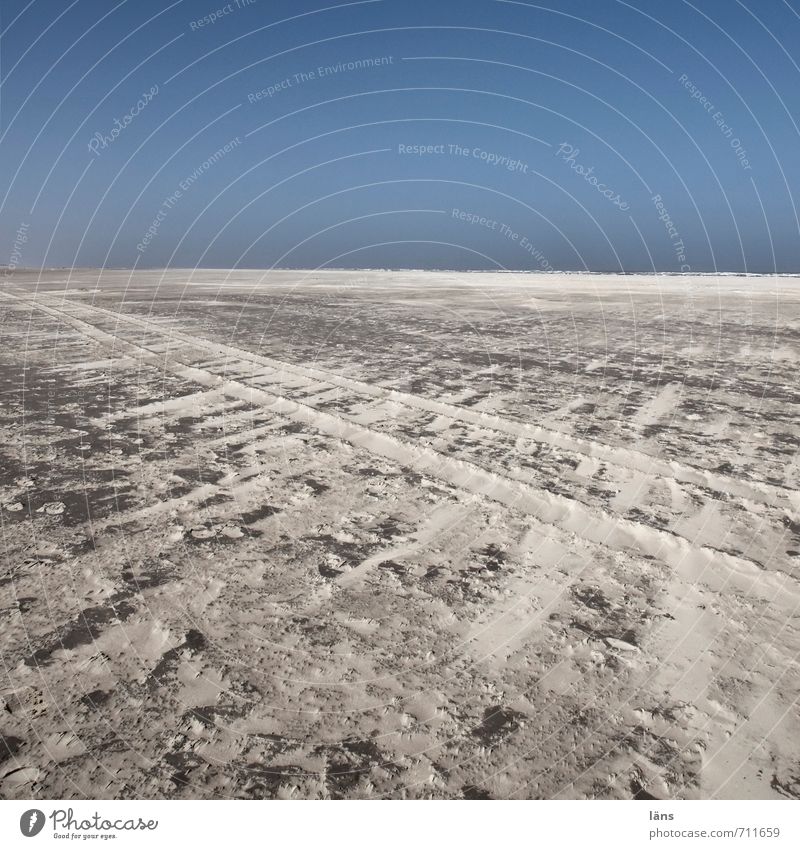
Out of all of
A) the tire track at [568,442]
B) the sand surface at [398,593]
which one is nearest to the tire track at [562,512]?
the sand surface at [398,593]

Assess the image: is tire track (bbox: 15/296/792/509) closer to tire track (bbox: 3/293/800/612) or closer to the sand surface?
the sand surface

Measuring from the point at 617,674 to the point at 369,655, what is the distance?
52.5 inches

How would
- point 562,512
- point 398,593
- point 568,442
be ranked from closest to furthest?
1. point 398,593
2. point 562,512
3. point 568,442

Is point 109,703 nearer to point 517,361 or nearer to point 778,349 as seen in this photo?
point 517,361

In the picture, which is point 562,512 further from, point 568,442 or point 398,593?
point 398,593

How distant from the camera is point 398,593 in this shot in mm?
3459

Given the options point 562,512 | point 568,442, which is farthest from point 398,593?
point 568,442

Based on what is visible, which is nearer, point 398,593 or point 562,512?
point 398,593

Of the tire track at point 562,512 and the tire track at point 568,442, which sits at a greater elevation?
the tire track at point 568,442

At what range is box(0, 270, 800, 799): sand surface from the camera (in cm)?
237

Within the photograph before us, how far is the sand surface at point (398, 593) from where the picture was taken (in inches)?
→ 93.3

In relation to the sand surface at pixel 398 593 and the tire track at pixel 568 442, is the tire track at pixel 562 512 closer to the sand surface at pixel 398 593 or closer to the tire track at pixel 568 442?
the sand surface at pixel 398 593
